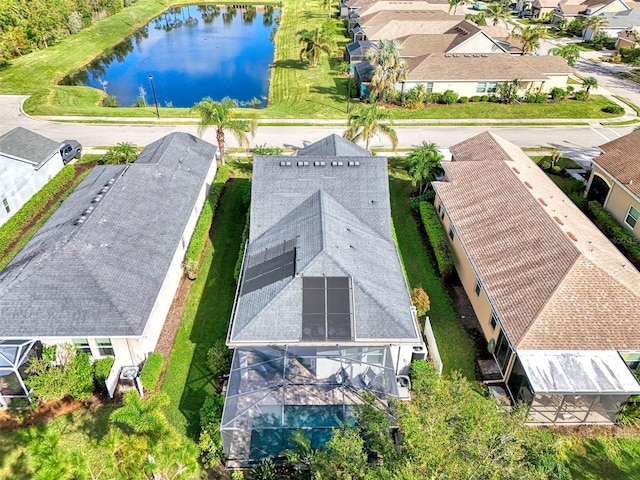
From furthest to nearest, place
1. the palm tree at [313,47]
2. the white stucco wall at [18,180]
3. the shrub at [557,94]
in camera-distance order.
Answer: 1. the palm tree at [313,47]
2. the shrub at [557,94]
3. the white stucco wall at [18,180]

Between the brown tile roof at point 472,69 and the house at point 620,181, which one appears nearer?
the house at point 620,181

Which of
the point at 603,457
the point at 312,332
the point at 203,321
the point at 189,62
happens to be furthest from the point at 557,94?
the point at 189,62

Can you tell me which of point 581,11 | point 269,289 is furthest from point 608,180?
point 581,11

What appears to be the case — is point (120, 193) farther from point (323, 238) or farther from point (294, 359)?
point (294, 359)

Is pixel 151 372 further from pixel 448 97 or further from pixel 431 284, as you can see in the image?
pixel 448 97

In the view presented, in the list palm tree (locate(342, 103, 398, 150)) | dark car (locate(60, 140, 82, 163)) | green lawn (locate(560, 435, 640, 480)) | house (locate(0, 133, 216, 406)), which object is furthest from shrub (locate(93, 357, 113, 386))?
dark car (locate(60, 140, 82, 163))

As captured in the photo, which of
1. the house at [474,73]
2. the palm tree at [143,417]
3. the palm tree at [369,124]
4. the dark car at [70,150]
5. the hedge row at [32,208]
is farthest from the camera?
the house at [474,73]

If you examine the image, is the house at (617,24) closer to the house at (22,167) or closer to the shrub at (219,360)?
the house at (22,167)

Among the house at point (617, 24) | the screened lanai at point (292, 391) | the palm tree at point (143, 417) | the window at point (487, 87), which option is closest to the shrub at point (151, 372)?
the screened lanai at point (292, 391)
